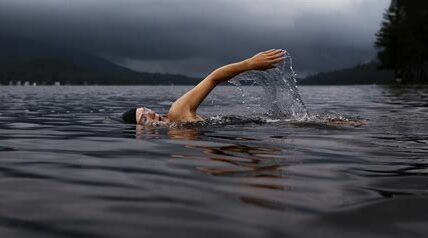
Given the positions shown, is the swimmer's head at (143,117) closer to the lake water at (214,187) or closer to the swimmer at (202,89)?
the swimmer at (202,89)

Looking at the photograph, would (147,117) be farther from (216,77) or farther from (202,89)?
(216,77)

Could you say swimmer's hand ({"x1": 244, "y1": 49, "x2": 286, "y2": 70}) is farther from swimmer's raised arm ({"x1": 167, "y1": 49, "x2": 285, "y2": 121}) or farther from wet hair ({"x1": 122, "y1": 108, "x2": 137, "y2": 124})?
wet hair ({"x1": 122, "y1": 108, "x2": 137, "y2": 124})

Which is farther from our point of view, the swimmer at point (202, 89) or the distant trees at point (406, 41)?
the distant trees at point (406, 41)

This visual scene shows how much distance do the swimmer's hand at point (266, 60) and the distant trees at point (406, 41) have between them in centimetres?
6580

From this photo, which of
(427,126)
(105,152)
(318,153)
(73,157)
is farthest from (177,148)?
(427,126)

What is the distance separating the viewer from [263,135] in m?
8.60

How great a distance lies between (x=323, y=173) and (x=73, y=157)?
2969 mm

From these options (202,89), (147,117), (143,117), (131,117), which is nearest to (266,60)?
(202,89)

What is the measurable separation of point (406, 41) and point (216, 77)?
6728 centimetres

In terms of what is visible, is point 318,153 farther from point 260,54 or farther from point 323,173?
point 260,54

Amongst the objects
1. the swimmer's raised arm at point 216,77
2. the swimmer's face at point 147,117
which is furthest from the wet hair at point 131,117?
the swimmer's raised arm at point 216,77

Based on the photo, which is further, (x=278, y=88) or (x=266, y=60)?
(x=278, y=88)

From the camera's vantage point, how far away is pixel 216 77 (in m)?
10.1

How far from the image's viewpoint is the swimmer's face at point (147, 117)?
35.9 ft
